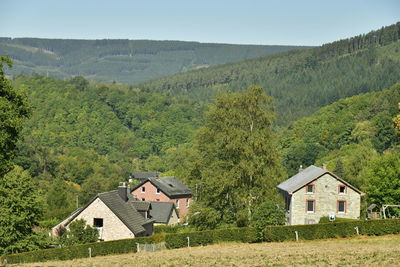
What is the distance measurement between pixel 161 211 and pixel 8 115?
156 feet

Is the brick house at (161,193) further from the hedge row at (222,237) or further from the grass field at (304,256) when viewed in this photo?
the grass field at (304,256)

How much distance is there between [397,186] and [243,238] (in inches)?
1047

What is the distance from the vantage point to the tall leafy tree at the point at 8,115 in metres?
33.4

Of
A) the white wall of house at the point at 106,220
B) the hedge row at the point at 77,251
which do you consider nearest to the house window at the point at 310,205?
the white wall of house at the point at 106,220

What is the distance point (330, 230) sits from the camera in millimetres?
48156

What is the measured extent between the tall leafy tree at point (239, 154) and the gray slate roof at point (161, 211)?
23058mm

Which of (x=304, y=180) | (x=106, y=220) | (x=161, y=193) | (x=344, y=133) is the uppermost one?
(x=344, y=133)

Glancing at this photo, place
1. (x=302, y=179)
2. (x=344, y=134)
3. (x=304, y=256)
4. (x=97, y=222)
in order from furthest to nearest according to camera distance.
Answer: (x=344, y=134), (x=302, y=179), (x=97, y=222), (x=304, y=256)

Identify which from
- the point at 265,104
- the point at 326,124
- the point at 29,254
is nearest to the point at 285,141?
the point at 326,124

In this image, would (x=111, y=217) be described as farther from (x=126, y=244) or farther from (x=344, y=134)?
(x=344, y=134)

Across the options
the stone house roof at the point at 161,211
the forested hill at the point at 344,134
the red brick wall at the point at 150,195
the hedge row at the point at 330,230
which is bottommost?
the hedge row at the point at 330,230

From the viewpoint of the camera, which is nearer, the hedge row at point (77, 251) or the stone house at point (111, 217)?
the hedge row at point (77, 251)

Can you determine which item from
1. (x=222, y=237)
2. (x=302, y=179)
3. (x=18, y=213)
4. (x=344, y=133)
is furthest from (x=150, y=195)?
(x=344, y=133)

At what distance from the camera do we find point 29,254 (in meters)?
46.6
